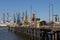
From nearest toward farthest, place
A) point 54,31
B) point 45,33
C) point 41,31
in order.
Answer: point 54,31 < point 45,33 < point 41,31

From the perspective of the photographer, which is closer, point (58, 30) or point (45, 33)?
point (58, 30)

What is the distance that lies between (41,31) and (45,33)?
273 inches

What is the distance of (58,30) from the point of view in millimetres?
48469

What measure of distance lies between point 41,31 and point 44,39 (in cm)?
708

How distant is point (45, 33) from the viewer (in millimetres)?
59562

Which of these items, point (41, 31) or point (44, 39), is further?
point (41, 31)

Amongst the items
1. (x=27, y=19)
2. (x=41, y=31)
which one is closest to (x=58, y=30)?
(x=41, y=31)

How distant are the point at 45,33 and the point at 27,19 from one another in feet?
251

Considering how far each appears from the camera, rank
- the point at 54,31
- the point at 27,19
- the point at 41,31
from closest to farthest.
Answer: the point at 54,31 → the point at 41,31 → the point at 27,19

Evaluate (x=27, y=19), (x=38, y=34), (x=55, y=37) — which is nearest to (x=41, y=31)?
(x=38, y=34)

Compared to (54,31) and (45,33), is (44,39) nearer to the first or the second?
(45,33)

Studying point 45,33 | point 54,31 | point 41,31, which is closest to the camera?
point 54,31

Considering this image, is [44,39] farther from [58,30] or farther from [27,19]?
[27,19]

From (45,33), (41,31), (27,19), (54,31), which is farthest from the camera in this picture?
(27,19)
